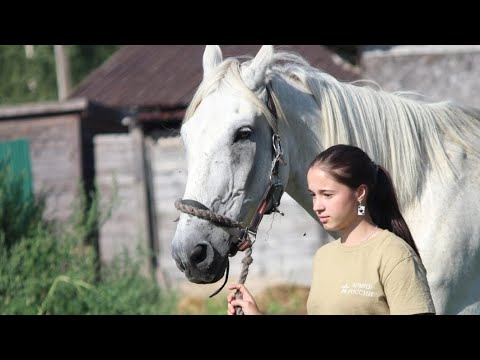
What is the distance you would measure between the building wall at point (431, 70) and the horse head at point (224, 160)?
8015 millimetres

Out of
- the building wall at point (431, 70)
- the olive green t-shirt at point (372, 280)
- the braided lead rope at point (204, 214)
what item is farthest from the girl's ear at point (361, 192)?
the building wall at point (431, 70)

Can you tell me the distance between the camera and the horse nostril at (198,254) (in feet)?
10.0

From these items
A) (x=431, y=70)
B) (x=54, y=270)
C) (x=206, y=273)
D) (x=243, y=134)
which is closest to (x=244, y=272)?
(x=206, y=273)

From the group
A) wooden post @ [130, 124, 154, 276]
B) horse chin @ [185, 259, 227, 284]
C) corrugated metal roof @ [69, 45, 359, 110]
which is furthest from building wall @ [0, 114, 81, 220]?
horse chin @ [185, 259, 227, 284]

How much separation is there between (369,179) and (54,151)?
29.0 ft

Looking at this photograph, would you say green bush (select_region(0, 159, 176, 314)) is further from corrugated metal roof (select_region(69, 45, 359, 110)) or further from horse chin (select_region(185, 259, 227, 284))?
corrugated metal roof (select_region(69, 45, 359, 110))

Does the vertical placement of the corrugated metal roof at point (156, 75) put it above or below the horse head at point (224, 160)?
above

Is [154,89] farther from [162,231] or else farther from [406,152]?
[406,152]

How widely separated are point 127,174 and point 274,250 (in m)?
2.24

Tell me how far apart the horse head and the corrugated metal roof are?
7.68m

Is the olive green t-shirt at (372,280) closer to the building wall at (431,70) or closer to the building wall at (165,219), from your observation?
the building wall at (165,219)

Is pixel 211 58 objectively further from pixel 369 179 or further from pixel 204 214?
pixel 369 179

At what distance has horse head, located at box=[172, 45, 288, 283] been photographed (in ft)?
10.2

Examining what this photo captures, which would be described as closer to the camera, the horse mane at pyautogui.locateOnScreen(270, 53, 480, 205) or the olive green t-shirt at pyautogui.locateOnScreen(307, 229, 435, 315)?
the olive green t-shirt at pyautogui.locateOnScreen(307, 229, 435, 315)
